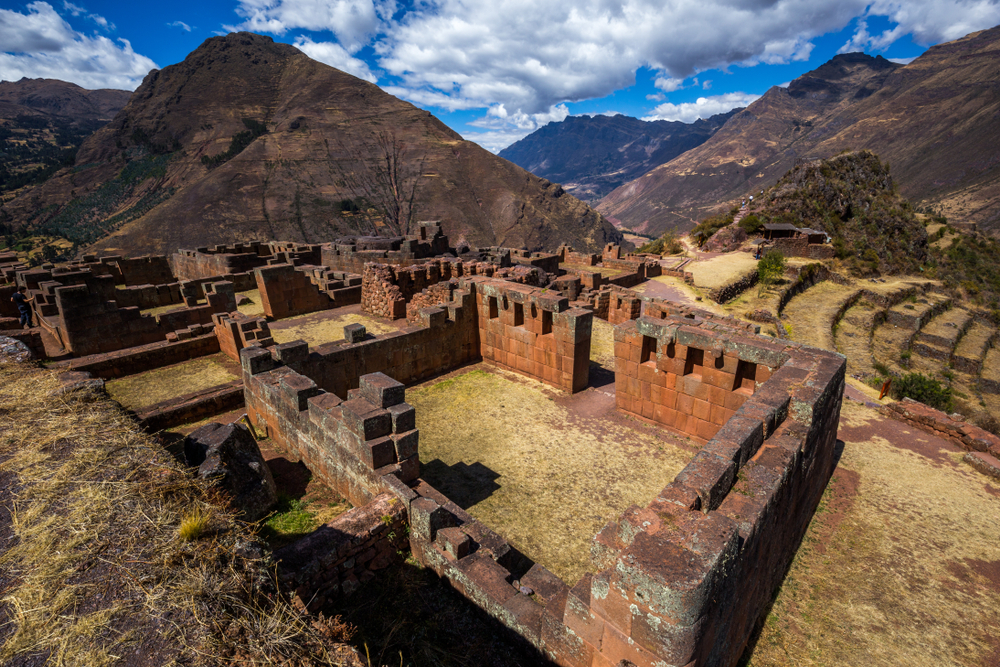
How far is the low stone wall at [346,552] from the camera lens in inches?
201

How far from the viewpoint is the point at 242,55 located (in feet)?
412

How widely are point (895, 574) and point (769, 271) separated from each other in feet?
92.5

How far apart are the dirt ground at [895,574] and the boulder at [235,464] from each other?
23.5 ft

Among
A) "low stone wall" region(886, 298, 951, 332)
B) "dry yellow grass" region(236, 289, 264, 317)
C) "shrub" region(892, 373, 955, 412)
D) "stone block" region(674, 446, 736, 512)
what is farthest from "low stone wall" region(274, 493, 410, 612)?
"low stone wall" region(886, 298, 951, 332)

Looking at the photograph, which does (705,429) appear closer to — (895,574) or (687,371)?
(687,371)

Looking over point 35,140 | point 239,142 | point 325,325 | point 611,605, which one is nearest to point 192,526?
point 611,605

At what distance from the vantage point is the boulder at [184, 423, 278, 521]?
5.98m

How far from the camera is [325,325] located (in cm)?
1817

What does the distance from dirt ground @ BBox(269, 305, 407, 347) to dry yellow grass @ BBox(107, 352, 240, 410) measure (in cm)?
305

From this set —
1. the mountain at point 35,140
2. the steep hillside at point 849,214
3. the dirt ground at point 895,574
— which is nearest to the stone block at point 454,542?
the dirt ground at point 895,574

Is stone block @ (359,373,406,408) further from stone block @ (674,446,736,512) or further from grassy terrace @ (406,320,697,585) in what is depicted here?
stone block @ (674,446,736,512)

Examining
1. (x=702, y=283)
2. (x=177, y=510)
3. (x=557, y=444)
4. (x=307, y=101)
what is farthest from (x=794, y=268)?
(x=307, y=101)

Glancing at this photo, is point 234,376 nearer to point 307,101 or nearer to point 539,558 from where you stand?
point 539,558

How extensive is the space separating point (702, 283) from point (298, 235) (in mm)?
64177
